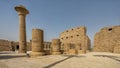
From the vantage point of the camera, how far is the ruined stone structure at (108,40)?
759 inches

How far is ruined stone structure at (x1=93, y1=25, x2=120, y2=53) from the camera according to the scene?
63.3ft

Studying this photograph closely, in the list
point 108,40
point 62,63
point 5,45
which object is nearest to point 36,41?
point 62,63

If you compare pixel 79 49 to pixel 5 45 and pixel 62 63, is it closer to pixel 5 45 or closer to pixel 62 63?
pixel 62 63

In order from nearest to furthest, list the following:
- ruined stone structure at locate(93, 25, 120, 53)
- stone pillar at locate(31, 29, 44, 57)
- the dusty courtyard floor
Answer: the dusty courtyard floor → stone pillar at locate(31, 29, 44, 57) → ruined stone structure at locate(93, 25, 120, 53)

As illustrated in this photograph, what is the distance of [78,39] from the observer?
26.0 m

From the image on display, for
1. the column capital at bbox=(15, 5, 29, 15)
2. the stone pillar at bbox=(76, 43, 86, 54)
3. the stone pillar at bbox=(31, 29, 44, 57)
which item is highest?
the column capital at bbox=(15, 5, 29, 15)

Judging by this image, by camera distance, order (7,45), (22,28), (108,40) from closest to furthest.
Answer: (22,28) → (108,40) → (7,45)

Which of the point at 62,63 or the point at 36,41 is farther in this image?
the point at 36,41

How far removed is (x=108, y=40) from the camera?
20656 mm

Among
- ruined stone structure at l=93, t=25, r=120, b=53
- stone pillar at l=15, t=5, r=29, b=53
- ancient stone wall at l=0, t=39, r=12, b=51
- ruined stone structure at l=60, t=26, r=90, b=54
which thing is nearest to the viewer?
stone pillar at l=15, t=5, r=29, b=53

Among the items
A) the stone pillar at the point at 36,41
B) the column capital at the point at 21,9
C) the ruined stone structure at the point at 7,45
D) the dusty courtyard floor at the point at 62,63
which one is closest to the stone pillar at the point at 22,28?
the column capital at the point at 21,9

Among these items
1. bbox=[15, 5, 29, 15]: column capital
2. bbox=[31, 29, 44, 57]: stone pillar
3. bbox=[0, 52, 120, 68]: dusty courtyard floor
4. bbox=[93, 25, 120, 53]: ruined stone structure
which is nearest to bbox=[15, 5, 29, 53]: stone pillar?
bbox=[15, 5, 29, 15]: column capital

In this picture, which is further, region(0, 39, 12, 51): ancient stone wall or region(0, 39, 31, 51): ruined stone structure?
region(0, 39, 31, 51): ruined stone structure

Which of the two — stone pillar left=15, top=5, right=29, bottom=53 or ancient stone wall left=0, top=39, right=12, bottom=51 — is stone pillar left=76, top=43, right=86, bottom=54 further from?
ancient stone wall left=0, top=39, right=12, bottom=51
